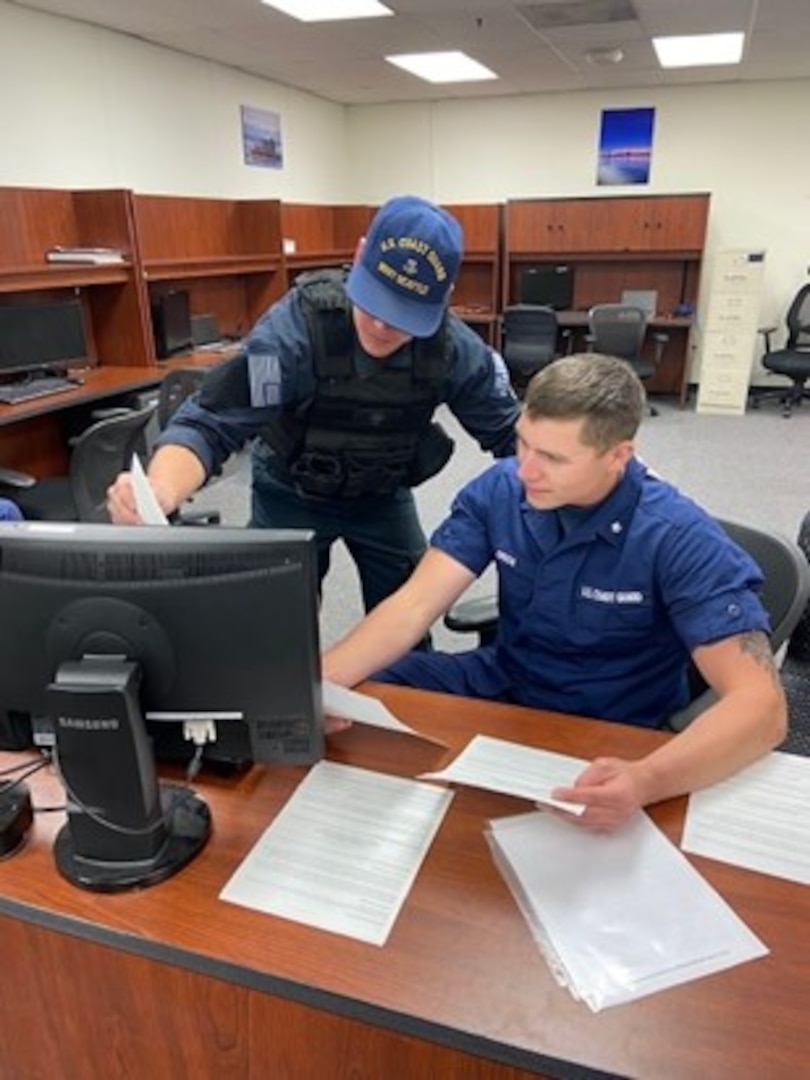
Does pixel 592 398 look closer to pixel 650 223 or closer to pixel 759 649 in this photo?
pixel 759 649

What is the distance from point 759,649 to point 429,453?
97 centimetres

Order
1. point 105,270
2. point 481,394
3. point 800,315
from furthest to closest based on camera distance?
1. point 800,315
2. point 105,270
3. point 481,394

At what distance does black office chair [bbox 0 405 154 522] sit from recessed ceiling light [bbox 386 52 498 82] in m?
3.86

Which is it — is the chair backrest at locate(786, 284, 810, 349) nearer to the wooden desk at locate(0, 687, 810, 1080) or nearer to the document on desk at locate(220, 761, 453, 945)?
the wooden desk at locate(0, 687, 810, 1080)

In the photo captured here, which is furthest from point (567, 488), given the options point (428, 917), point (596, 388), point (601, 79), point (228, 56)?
point (601, 79)

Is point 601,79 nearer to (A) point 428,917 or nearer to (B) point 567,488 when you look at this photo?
(B) point 567,488

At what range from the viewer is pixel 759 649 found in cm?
123

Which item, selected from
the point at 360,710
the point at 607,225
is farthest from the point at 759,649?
the point at 607,225

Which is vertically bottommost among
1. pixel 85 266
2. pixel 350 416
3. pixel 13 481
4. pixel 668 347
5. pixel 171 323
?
pixel 668 347

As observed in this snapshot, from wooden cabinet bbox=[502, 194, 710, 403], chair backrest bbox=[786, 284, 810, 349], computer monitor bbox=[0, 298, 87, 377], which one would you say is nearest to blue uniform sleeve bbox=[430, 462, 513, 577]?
computer monitor bbox=[0, 298, 87, 377]

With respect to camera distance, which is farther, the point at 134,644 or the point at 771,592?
the point at 771,592

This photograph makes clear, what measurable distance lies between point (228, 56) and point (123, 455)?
3685mm

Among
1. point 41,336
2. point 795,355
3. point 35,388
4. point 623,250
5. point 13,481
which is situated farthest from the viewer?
point 623,250

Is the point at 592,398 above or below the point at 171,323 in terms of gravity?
above
